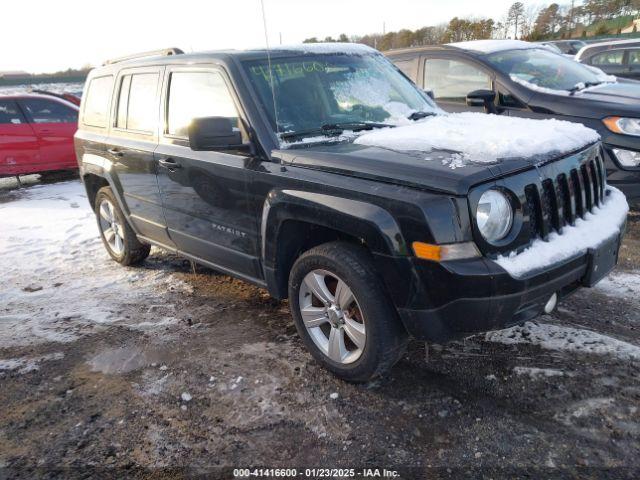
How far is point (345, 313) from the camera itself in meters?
2.85

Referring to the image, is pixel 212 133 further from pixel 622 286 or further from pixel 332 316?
pixel 622 286

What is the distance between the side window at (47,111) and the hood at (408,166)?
8.43 m

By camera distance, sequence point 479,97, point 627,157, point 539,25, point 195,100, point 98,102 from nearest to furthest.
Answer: point 195,100 → point 627,157 → point 98,102 → point 479,97 → point 539,25

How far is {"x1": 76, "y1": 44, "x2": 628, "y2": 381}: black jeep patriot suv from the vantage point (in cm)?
238

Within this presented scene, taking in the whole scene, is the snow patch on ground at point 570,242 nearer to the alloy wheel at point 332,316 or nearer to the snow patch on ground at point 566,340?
the snow patch on ground at point 566,340

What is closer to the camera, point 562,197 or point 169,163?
point 562,197

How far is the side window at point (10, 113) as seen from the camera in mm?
9148

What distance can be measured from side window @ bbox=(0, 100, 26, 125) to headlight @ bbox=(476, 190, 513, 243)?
31.1 feet

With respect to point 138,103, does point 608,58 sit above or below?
below

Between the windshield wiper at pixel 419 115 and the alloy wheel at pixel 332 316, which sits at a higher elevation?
the windshield wiper at pixel 419 115

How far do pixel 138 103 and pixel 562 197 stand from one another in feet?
10.9

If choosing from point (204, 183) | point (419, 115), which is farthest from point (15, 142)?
point (419, 115)

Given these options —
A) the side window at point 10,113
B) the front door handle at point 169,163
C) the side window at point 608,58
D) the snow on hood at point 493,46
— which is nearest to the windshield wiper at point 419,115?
the front door handle at point 169,163

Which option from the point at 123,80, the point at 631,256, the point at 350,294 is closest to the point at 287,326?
the point at 350,294
